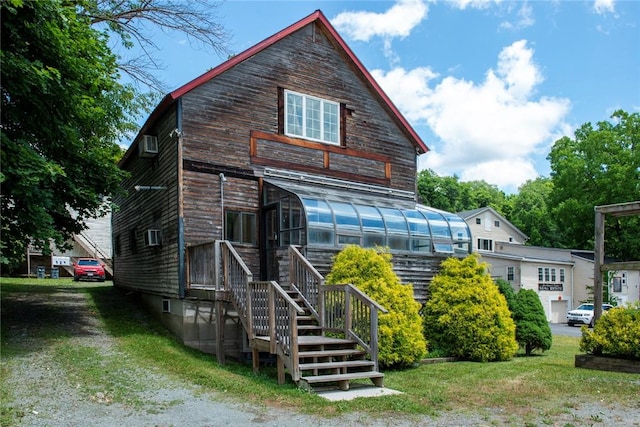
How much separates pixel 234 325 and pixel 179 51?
9406mm

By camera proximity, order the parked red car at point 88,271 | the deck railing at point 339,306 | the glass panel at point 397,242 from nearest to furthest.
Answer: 1. the deck railing at point 339,306
2. the glass panel at point 397,242
3. the parked red car at point 88,271

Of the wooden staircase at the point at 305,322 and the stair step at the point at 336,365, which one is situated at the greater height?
the wooden staircase at the point at 305,322

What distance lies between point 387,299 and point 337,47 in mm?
8108

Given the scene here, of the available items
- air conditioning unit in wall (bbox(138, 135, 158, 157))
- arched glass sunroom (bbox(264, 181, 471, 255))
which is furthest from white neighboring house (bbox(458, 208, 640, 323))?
air conditioning unit in wall (bbox(138, 135, 158, 157))

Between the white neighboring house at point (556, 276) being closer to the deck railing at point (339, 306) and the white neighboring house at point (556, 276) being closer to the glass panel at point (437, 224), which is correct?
the glass panel at point (437, 224)

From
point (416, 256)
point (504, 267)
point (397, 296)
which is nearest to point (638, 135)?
point (504, 267)

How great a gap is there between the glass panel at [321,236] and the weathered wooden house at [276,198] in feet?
0.08

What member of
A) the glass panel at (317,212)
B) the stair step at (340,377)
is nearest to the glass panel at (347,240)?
the glass panel at (317,212)

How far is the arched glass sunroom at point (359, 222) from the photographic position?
481 inches

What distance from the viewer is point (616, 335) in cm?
1074

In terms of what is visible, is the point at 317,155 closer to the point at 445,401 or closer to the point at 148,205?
the point at 148,205

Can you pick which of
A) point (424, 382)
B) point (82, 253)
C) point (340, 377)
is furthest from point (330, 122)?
point (82, 253)

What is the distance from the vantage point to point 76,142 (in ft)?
39.2

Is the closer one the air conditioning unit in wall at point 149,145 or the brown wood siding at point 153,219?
the brown wood siding at point 153,219
